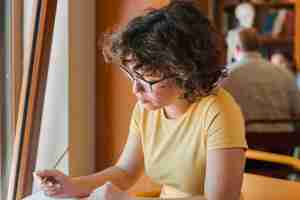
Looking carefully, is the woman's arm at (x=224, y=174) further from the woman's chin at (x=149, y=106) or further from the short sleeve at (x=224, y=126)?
the woman's chin at (x=149, y=106)

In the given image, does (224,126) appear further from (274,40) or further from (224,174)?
(274,40)

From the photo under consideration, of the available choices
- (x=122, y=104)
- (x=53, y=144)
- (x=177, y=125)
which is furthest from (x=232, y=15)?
(x=177, y=125)

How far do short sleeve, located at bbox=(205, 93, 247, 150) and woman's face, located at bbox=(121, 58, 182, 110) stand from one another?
0.09m

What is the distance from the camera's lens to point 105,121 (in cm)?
200

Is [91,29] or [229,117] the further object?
[91,29]

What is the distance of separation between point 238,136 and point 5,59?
2.34 ft

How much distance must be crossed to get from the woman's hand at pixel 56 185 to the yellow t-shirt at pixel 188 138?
18cm

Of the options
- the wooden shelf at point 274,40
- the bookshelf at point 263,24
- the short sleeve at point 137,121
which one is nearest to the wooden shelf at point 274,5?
the bookshelf at point 263,24

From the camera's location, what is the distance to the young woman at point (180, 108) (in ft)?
3.89

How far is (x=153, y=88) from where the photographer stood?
1.19m

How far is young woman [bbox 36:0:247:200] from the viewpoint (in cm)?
119

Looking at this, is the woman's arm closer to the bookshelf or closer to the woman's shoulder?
the woman's shoulder

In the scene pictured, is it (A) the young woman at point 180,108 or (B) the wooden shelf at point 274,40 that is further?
(B) the wooden shelf at point 274,40

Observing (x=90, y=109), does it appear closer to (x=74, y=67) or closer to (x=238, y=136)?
(x=74, y=67)
